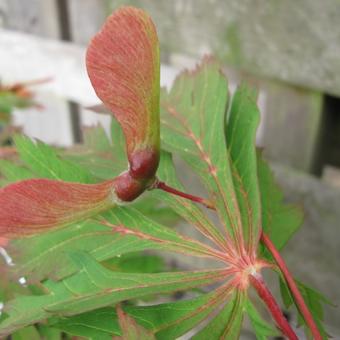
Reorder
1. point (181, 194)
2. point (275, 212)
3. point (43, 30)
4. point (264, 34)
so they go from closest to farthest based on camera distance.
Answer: point (181, 194) → point (275, 212) → point (264, 34) → point (43, 30)

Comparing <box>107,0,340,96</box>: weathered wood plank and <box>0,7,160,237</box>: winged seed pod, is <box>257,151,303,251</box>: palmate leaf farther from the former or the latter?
<box>107,0,340,96</box>: weathered wood plank

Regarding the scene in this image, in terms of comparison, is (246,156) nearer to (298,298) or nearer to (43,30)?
(298,298)

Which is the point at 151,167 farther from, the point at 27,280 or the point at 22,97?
the point at 22,97

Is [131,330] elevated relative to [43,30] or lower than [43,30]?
elevated

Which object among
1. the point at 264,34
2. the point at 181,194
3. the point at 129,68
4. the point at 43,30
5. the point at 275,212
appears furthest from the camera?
the point at 43,30

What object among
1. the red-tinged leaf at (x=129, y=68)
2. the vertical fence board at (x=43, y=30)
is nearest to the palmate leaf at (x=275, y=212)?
the red-tinged leaf at (x=129, y=68)

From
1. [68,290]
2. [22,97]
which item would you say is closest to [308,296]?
[68,290]

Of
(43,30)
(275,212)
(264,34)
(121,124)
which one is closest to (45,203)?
(121,124)

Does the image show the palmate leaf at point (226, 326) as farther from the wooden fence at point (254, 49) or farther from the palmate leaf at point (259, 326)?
the wooden fence at point (254, 49)
